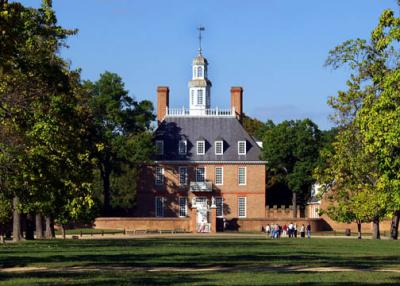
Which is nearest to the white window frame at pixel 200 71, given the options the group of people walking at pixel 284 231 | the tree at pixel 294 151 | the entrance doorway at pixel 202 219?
the tree at pixel 294 151

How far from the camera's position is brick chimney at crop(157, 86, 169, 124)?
94.2 meters

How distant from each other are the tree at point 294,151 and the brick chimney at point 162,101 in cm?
1102

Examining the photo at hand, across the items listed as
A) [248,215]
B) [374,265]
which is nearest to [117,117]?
[248,215]

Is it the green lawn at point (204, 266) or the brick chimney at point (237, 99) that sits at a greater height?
the brick chimney at point (237, 99)

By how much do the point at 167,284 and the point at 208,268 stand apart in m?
5.78

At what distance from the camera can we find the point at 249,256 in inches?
1313

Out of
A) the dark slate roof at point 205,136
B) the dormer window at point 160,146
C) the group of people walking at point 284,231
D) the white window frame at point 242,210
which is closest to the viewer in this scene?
the group of people walking at point 284,231

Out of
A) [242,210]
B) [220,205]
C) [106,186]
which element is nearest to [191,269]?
[106,186]

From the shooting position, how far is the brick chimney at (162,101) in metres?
94.2

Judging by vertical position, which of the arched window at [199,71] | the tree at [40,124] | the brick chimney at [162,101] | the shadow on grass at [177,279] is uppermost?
the arched window at [199,71]

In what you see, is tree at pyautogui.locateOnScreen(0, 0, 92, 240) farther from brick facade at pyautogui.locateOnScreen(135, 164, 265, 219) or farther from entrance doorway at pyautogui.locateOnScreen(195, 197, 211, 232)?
brick facade at pyautogui.locateOnScreen(135, 164, 265, 219)

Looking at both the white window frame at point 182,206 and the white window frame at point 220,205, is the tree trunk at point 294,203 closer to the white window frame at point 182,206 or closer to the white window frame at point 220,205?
the white window frame at point 220,205

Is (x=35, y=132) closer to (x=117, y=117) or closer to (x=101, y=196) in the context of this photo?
(x=117, y=117)

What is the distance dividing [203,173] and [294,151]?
982 centimetres
